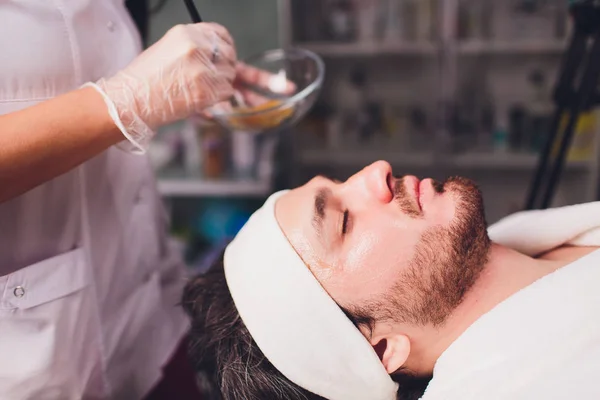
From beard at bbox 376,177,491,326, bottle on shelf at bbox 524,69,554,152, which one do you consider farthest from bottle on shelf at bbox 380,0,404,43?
beard at bbox 376,177,491,326

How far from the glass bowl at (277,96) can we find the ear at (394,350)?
54 cm

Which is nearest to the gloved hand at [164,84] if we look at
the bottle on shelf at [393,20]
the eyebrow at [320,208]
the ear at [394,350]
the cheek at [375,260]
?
the eyebrow at [320,208]

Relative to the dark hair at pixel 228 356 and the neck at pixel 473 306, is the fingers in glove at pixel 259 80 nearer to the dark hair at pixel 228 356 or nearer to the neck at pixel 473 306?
the dark hair at pixel 228 356

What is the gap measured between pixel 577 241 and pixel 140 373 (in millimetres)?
1050

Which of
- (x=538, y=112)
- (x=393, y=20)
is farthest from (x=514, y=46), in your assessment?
(x=393, y=20)

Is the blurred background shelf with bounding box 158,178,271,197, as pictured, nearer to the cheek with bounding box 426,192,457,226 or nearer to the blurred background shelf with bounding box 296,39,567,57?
the blurred background shelf with bounding box 296,39,567,57

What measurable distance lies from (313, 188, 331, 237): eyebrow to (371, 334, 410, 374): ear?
0.79ft

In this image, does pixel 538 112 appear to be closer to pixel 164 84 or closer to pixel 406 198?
pixel 406 198

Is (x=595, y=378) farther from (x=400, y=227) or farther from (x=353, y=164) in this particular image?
(x=353, y=164)

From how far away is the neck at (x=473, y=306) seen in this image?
1082 mm

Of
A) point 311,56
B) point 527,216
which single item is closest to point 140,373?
point 311,56

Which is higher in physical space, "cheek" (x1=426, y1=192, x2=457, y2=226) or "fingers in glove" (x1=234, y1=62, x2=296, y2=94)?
"fingers in glove" (x1=234, y1=62, x2=296, y2=94)

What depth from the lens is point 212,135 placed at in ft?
8.57

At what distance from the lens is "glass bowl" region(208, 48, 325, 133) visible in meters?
1.28
